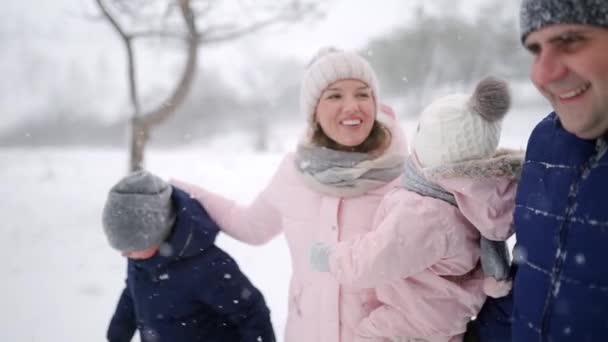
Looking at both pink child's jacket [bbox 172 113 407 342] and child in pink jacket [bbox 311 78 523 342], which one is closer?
child in pink jacket [bbox 311 78 523 342]

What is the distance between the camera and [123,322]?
195 cm

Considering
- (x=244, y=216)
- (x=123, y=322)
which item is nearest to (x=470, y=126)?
(x=244, y=216)

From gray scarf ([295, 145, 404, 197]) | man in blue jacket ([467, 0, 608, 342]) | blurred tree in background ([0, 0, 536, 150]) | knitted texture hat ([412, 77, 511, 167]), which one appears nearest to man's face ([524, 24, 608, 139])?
man in blue jacket ([467, 0, 608, 342])

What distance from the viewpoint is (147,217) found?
1.68 meters

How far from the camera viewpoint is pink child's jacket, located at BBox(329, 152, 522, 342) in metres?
1.20

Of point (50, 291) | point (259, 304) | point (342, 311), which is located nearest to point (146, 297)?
point (259, 304)

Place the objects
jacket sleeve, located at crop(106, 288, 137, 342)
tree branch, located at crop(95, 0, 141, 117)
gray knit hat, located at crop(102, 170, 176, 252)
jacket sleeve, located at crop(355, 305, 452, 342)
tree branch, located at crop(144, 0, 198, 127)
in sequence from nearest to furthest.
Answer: jacket sleeve, located at crop(355, 305, 452, 342) < gray knit hat, located at crop(102, 170, 176, 252) < jacket sleeve, located at crop(106, 288, 137, 342) < tree branch, located at crop(95, 0, 141, 117) < tree branch, located at crop(144, 0, 198, 127)

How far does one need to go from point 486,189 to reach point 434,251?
0.80 ft

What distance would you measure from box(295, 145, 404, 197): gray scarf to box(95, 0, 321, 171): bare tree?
12.0 feet

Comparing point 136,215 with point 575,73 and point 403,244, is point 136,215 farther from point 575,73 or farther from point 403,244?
point 575,73

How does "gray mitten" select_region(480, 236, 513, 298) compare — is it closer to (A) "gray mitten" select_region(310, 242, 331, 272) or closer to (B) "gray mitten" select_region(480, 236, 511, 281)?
(B) "gray mitten" select_region(480, 236, 511, 281)

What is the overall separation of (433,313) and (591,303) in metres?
0.52

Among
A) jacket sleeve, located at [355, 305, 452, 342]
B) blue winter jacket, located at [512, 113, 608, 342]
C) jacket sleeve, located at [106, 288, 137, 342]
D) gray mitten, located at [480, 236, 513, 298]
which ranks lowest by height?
jacket sleeve, located at [106, 288, 137, 342]

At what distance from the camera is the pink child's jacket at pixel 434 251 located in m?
1.20
